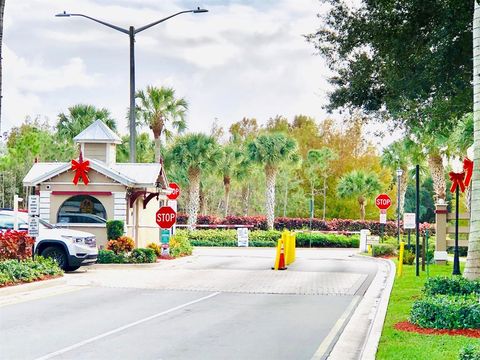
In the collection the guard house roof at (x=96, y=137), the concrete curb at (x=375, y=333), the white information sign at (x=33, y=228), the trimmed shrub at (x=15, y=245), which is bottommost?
the concrete curb at (x=375, y=333)

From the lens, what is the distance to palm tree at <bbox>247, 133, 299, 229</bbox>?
54375 mm

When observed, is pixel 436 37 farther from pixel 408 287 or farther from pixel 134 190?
pixel 134 190

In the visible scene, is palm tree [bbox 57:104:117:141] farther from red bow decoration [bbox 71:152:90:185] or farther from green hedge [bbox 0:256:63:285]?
green hedge [bbox 0:256:63:285]

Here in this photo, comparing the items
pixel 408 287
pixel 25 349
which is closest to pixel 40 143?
pixel 408 287

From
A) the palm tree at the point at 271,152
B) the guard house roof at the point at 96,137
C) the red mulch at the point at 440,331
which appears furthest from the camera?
the palm tree at the point at 271,152

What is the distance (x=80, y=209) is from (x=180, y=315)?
54.9ft

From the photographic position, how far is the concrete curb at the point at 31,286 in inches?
702

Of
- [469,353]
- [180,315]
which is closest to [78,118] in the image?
[180,315]

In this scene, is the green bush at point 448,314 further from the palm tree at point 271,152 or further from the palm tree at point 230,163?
the palm tree at point 230,163

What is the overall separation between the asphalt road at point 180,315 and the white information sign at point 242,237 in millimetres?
22014

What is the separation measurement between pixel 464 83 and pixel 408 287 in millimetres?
4991

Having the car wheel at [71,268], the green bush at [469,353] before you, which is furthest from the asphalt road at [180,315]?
the green bush at [469,353]

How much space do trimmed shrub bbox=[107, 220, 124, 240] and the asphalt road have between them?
11.7 ft

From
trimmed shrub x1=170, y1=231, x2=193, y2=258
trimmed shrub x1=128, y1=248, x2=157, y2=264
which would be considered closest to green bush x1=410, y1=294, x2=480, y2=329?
trimmed shrub x1=128, y1=248, x2=157, y2=264
